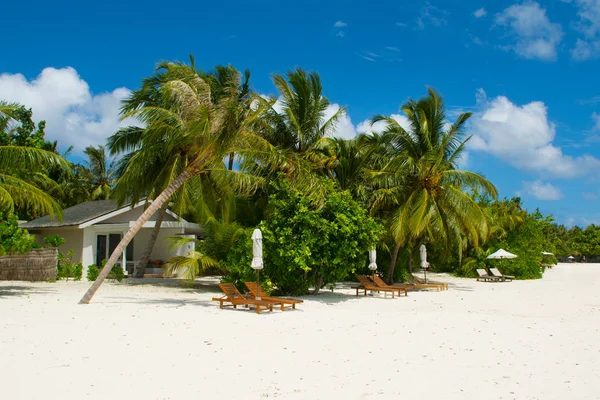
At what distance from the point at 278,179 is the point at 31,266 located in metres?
10.9

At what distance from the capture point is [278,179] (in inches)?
683

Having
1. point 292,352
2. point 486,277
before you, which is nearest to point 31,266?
point 292,352

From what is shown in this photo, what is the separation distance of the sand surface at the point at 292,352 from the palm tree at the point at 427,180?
6741mm

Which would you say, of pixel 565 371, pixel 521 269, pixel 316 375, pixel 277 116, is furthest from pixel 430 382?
pixel 521 269

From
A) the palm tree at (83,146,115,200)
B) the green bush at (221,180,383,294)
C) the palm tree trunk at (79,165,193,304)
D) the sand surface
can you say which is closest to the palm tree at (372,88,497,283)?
the green bush at (221,180,383,294)

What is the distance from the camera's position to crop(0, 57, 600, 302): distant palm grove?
579 inches

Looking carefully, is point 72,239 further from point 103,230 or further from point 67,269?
point 67,269

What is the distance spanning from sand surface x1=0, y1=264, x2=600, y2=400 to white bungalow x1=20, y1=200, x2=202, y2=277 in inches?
355

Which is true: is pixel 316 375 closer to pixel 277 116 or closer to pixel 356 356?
pixel 356 356

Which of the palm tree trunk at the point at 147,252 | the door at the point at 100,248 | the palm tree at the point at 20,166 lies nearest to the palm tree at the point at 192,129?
the palm tree at the point at 20,166

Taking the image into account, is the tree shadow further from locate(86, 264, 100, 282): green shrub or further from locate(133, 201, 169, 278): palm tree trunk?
locate(133, 201, 169, 278): palm tree trunk

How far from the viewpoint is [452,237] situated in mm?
22500

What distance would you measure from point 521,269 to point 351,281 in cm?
1113

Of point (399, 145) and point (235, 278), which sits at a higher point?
point (399, 145)
